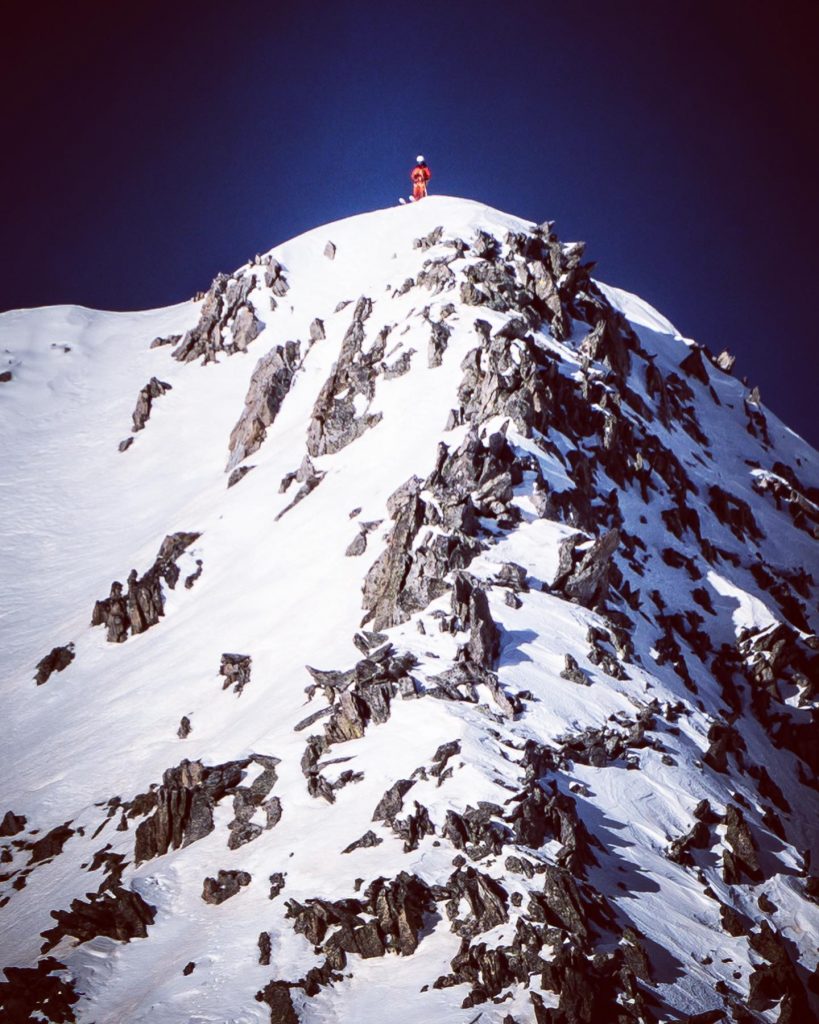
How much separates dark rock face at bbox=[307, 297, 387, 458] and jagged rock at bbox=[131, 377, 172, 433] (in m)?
31.4

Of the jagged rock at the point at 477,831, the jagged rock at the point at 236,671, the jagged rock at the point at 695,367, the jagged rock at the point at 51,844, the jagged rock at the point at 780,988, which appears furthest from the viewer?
the jagged rock at the point at 695,367

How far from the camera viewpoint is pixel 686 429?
253ft

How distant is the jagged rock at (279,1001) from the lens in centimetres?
2206

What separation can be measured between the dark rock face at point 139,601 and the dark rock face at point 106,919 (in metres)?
32.6

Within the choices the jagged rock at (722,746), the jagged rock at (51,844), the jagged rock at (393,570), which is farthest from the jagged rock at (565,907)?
the jagged rock at (51,844)

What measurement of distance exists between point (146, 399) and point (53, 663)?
46200 mm

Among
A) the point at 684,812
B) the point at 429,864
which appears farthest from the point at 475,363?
the point at 429,864

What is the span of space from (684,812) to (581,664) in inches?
326

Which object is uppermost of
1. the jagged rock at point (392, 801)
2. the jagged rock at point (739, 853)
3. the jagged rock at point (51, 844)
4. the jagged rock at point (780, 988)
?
the jagged rock at point (51, 844)

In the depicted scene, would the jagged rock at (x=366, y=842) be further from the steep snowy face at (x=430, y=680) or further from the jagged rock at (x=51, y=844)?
the jagged rock at (x=51, y=844)

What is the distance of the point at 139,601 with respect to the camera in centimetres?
6212

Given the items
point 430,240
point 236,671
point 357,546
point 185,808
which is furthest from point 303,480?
point 430,240

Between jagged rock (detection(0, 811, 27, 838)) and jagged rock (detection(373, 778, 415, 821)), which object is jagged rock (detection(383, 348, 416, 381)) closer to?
jagged rock (detection(0, 811, 27, 838))

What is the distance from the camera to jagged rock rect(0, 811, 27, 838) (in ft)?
133
